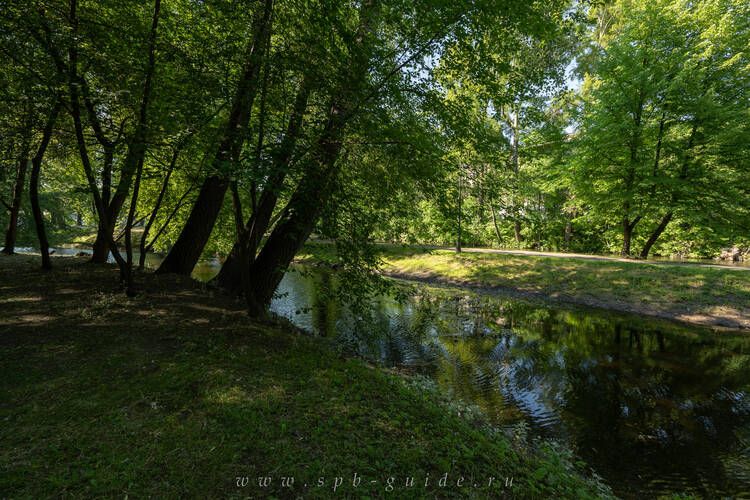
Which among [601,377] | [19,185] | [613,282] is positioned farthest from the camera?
[613,282]

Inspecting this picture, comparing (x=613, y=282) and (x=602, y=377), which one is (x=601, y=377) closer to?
(x=602, y=377)

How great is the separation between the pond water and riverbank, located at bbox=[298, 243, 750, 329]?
1.26m

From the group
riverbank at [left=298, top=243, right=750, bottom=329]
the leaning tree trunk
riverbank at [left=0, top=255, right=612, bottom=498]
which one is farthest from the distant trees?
the leaning tree trunk

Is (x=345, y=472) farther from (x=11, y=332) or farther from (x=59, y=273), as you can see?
(x=59, y=273)

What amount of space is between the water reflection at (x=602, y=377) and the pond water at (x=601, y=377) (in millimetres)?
26

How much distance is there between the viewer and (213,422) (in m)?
3.44

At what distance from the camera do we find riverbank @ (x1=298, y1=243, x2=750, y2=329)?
12.0 meters

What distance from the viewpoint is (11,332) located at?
4.93 m

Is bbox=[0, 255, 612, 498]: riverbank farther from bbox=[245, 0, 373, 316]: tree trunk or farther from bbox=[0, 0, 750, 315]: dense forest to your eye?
bbox=[245, 0, 373, 316]: tree trunk

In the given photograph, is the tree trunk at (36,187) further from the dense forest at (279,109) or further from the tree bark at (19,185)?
the tree bark at (19,185)

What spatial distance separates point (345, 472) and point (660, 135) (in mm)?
23271

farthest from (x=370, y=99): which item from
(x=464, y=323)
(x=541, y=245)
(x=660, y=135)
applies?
(x=541, y=245)


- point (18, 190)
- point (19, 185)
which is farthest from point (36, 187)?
point (18, 190)

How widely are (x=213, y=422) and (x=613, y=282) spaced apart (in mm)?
17330
